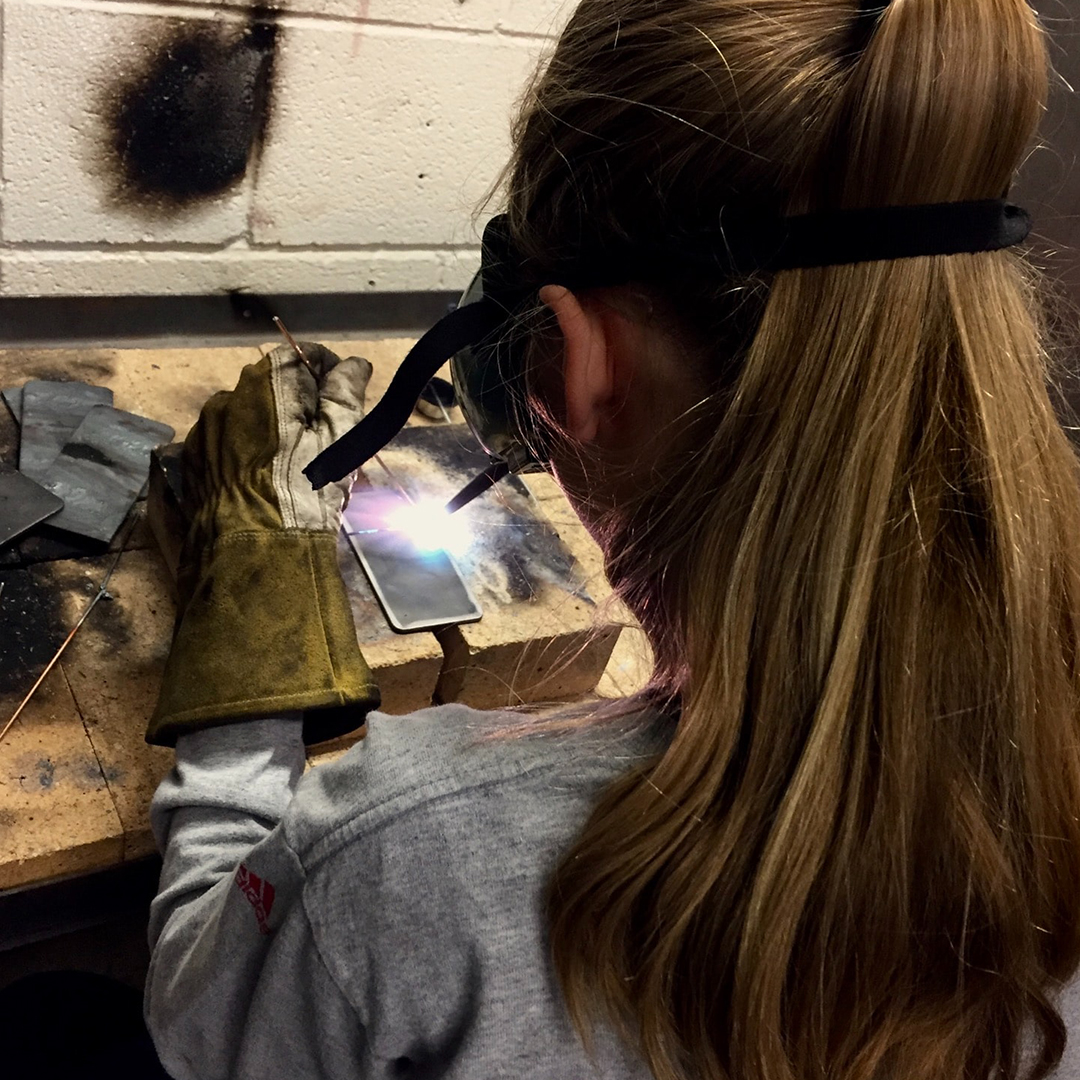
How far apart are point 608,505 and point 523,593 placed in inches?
22.3

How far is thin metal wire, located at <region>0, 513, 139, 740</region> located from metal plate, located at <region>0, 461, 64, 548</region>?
0.09 meters

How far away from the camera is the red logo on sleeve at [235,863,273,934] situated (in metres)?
0.68

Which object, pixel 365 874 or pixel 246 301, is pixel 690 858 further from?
pixel 246 301

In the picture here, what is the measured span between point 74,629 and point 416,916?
693 millimetres

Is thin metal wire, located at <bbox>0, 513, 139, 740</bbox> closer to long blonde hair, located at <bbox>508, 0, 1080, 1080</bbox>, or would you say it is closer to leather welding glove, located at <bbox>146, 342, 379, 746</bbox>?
leather welding glove, located at <bbox>146, 342, 379, 746</bbox>

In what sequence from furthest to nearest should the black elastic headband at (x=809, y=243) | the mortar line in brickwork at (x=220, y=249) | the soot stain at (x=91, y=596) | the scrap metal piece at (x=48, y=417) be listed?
1. the mortar line in brickwork at (x=220, y=249)
2. the scrap metal piece at (x=48, y=417)
3. the soot stain at (x=91, y=596)
4. the black elastic headband at (x=809, y=243)

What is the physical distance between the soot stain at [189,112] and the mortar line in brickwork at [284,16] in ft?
0.05

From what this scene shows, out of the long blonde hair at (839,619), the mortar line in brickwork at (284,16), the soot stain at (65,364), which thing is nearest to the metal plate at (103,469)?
the soot stain at (65,364)

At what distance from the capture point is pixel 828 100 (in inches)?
22.3

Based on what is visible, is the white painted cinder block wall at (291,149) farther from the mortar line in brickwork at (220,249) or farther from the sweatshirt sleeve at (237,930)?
the sweatshirt sleeve at (237,930)

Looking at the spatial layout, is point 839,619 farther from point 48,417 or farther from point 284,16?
point 284,16

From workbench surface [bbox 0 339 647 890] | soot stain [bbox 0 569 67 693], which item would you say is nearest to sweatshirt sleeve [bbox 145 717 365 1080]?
workbench surface [bbox 0 339 647 890]

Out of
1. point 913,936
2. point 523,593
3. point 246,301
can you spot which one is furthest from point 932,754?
point 246,301

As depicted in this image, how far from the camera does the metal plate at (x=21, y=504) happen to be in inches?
45.9
